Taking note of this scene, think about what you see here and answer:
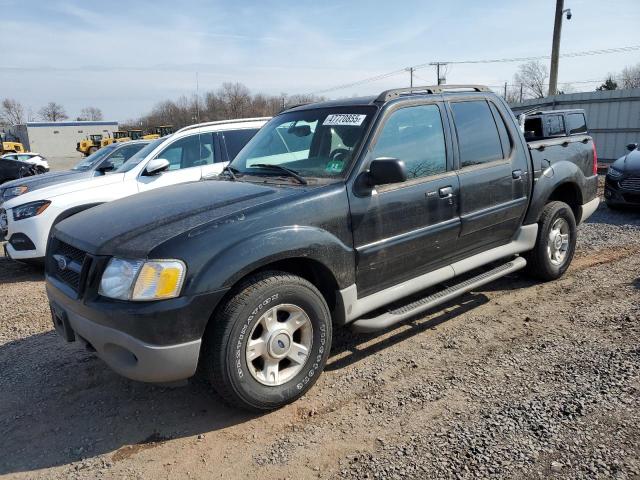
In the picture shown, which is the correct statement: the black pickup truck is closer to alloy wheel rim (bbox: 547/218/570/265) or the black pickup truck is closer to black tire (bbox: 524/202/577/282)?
black tire (bbox: 524/202/577/282)

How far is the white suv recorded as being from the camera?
6.50 meters

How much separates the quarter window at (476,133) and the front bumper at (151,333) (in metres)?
2.59

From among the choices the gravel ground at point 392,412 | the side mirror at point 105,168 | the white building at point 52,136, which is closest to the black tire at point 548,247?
the gravel ground at point 392,412

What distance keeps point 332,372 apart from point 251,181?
157 centimetres

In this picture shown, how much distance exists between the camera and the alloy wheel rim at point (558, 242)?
5254 millimetres

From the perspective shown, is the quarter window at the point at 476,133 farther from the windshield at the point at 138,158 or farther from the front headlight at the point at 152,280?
the windshield at the point at 138,158

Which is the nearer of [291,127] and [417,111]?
[417,111]

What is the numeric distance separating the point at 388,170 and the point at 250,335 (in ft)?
4.63

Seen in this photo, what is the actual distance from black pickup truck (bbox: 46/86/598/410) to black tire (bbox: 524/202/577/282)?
5 centimetres

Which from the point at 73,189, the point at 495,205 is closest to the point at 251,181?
the point at 495,205

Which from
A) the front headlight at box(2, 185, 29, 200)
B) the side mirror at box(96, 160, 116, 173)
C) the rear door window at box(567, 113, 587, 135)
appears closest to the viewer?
the front headlight at box(2, 185, 29, 200)

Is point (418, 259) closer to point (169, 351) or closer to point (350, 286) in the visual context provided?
point (350, 286)

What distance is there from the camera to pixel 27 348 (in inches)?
175

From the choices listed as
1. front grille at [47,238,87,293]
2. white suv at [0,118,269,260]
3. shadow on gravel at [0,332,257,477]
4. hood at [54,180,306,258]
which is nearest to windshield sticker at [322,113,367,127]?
hood at [54,180,306,258]
